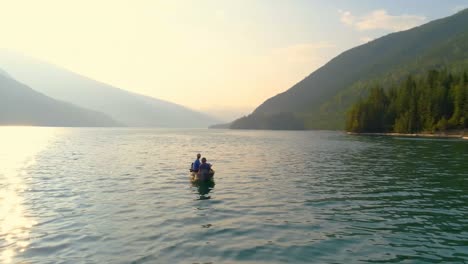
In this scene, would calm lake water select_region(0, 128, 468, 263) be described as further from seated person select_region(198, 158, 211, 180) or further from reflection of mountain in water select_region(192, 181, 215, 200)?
seated person select_region(198, 158, 211, 180)

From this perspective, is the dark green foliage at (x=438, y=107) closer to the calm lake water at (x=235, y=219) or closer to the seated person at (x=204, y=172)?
the calm lake water at (x=235, y=219)

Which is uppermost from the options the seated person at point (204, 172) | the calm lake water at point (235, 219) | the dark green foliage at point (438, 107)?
the dark green foliage at point (438, 107)

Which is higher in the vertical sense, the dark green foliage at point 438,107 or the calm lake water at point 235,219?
the dark green foliage at point 438,107

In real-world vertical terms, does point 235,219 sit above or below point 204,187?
below

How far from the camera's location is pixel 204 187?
38375 mm

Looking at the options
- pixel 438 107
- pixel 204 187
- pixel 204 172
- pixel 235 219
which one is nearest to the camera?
pixel 235 219

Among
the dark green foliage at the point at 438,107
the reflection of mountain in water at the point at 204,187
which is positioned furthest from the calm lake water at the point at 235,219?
the dark green foliage at the point at 438,107

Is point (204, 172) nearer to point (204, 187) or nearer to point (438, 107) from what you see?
point (204, 187)

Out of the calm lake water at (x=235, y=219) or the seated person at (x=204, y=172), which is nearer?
the calm lake water at (x=235, y=219)

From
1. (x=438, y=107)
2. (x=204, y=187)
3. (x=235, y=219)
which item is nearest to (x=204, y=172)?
(x=204, y=187)

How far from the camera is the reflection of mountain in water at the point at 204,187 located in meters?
34.1

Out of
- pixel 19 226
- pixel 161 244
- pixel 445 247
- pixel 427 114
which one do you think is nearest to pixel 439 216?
pixel 445 247

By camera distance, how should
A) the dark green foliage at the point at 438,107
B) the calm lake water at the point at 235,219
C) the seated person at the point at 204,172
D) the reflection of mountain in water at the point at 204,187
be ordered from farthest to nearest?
the dark green foliage at the point at 438,107 < the seated person at the point at 204,172 < the reflection of mountain in water at the point at 204,187 < the calm lake water at the point at 235,219

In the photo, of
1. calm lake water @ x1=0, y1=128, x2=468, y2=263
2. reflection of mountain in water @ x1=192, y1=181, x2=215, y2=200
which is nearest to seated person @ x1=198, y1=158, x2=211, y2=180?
reflection of mountain in water @ x1=192, y1=181, x2=215, y2=200
